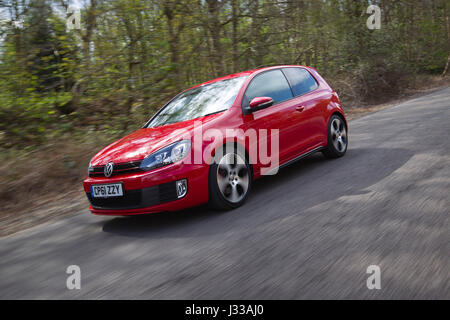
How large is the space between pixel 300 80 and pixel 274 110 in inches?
43.4

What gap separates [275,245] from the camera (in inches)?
136

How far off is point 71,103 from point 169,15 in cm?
363

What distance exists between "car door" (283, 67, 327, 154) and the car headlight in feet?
5.65

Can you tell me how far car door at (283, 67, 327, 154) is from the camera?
19.0ft

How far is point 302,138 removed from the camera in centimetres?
582

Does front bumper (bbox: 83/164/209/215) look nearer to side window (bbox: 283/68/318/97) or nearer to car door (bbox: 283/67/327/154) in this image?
car door (bbox: 283/67/327/154)

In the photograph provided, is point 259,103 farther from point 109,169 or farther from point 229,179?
point 109,169

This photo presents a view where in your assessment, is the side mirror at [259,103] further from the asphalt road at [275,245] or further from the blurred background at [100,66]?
the blurred background at [100,66]

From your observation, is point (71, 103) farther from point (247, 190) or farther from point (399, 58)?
point (399, 58)

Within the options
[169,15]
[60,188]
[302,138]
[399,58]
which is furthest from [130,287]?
[399,58]

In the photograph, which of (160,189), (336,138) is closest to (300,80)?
(336,138)

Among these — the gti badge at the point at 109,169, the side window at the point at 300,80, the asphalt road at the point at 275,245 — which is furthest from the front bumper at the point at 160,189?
the side window at the point at 300,80

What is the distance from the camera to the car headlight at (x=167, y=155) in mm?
4297

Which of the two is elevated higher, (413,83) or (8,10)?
(8,10)
